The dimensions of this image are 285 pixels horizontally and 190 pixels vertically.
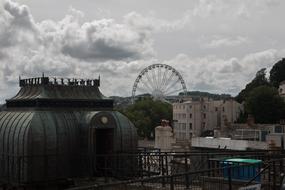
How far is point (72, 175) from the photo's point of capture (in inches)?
1299

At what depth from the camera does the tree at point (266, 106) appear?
10050 cm

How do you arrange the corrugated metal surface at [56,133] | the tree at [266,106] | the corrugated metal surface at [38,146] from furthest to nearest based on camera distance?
the tree at [266,106] < the corrugated metal surface at [56,133] < the corrugated metal surface at [38,146]

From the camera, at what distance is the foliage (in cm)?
12925

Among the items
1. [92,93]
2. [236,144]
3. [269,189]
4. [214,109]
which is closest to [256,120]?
[214,109]

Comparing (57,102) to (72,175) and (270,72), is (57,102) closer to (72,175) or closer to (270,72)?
(72,175)

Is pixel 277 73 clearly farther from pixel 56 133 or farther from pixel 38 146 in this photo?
pixel 38 146

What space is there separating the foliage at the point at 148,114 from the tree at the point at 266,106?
113 ft

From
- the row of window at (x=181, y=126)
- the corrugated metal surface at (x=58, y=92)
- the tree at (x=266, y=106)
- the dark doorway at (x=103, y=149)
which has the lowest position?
the dark doorway at (x=103, y=149)

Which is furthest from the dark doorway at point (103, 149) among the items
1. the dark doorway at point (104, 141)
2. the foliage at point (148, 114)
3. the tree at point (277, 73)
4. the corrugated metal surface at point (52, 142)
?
the tree at point (277, 73)

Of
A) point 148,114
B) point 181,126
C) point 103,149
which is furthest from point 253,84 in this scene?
point 103,149

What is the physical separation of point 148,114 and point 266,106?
44254 millimetres

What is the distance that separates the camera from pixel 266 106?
102 m

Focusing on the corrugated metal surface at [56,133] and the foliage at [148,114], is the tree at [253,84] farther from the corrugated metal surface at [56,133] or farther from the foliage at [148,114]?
the corrugated metal surface at [56,133]

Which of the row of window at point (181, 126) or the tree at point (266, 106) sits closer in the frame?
the tree at point (266, 106)
